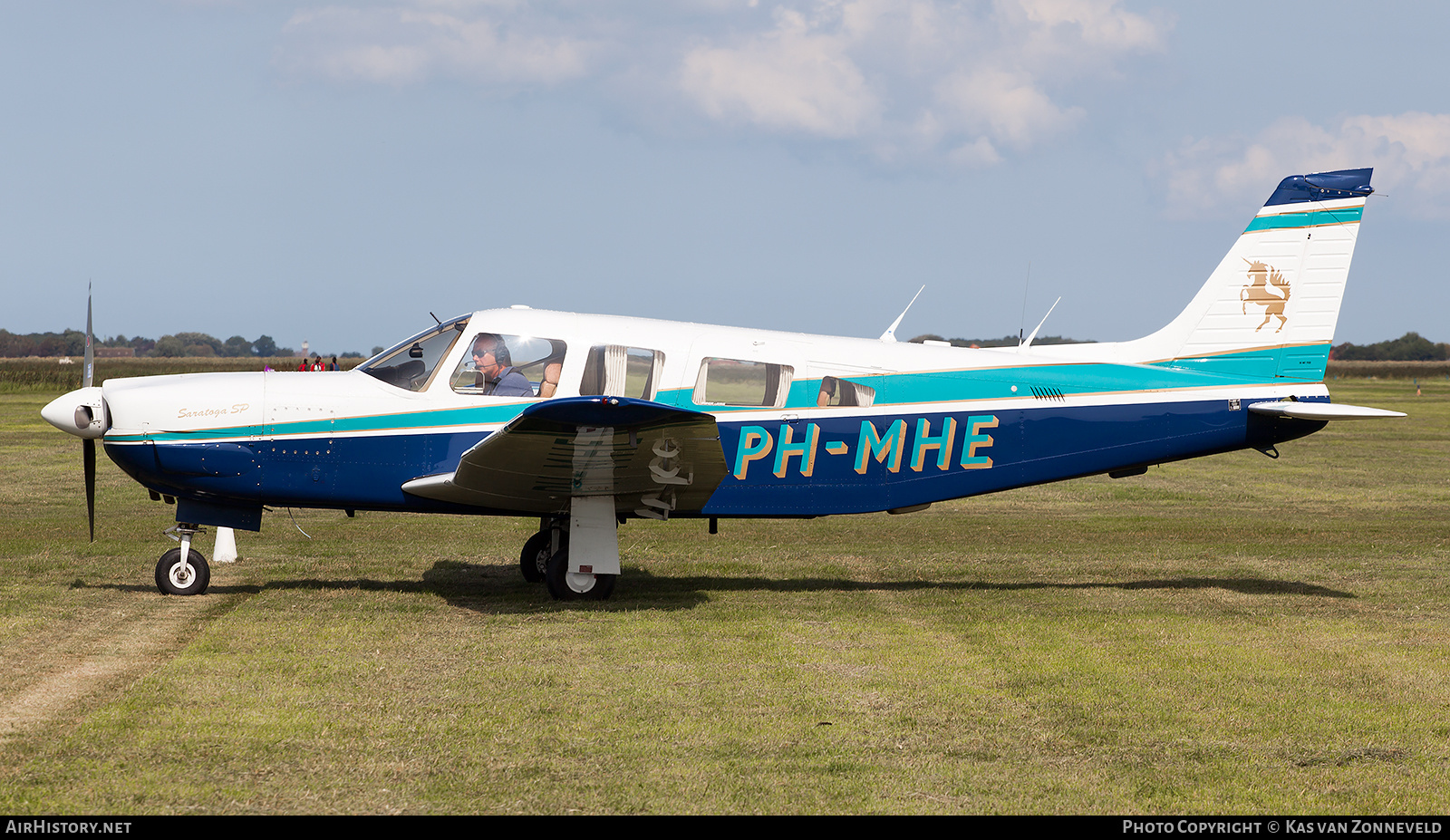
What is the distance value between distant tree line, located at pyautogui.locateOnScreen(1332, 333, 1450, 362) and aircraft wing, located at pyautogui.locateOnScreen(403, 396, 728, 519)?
174693 millimetres

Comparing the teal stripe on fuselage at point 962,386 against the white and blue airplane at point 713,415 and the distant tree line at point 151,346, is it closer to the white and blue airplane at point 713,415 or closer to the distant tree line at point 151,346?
the white and blue airplane at point 713,415

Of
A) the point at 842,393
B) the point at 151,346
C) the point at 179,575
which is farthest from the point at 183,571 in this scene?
the point at 151,346

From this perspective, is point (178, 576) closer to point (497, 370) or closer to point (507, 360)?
point (497, 370)

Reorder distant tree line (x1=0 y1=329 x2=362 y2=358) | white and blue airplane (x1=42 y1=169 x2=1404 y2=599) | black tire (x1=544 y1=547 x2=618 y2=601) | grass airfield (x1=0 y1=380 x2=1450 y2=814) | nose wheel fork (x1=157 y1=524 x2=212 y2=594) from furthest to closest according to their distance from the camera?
distant tree line (x1=0 y1=329 x2=362 y2=358) → black tire (x1=544 y1=547 x2=618 y2=601) → nose wheel fork (x1=157 y1=524 x2=212 y2=594) → white and blue airplane (x1=42 y1=169 x2=1404 y2=599) → grass airfield (x1=0 y1=380 x2=1450 y2=814)

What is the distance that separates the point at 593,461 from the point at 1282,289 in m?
6.06

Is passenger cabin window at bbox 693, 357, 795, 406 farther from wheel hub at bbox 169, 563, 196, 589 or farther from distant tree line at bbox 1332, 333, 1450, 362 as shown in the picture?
distant tree line at bbox 1332, 333, 1450, 362

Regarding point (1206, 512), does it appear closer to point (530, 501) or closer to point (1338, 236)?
point (1338, 236)

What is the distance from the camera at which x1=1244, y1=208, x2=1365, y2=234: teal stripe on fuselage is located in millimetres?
9656

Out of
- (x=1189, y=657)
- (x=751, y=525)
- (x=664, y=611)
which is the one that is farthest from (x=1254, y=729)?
(x=751, y=525)

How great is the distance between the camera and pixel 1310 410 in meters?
9.39

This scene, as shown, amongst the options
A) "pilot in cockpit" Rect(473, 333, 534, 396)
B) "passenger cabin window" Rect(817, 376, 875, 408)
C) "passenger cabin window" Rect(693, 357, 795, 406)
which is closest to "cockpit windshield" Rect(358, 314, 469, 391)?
"pilot in cockpit" Rect(473, 333, 534, 396)

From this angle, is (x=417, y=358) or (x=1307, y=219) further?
(x=1307, y=219)

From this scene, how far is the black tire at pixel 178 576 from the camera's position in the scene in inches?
350

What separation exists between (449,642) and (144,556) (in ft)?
15.5
